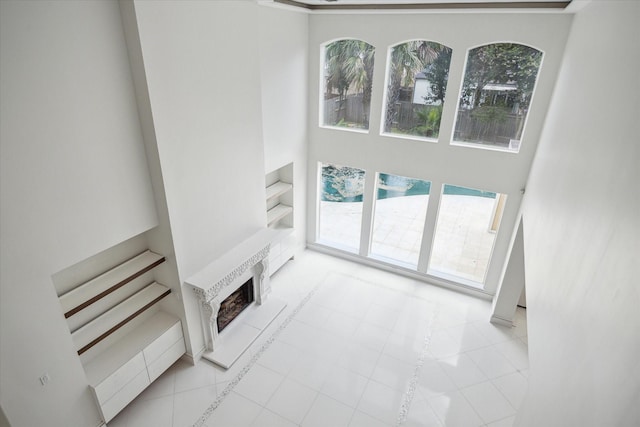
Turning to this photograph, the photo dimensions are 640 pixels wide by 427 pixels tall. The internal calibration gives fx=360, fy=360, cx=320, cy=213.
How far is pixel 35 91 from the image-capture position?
331 cm

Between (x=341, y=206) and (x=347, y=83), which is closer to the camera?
(x=347, y=83)

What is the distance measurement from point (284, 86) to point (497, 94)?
388 cm

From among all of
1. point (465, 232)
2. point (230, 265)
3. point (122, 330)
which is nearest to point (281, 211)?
point (230, 265)

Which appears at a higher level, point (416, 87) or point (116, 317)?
point (416, 87)

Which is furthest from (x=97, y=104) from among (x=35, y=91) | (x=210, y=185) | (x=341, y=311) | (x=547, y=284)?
(x=341, y=311)

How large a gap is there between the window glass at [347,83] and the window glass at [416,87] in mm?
482

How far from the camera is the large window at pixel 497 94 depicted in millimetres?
6027

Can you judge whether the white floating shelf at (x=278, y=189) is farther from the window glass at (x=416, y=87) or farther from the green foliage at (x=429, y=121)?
the green foliage at (x=429, y=121)

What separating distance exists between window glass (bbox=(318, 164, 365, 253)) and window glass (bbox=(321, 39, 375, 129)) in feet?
3.77

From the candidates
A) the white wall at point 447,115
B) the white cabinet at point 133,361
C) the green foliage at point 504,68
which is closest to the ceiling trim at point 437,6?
the white wall at point 447,115

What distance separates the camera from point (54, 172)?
360 cm

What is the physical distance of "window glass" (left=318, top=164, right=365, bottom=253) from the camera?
8.49 m

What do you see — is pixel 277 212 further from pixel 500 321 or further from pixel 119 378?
pixel 500 321

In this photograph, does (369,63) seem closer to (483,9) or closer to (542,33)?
(483,9)
